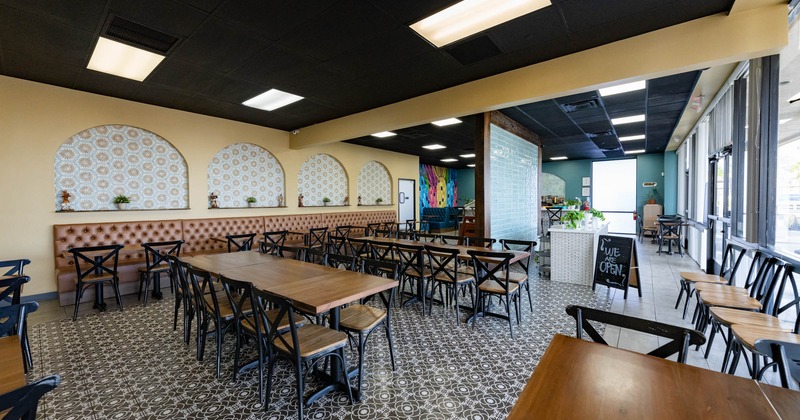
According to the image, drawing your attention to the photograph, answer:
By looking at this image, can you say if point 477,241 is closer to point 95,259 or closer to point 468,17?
point 468,17

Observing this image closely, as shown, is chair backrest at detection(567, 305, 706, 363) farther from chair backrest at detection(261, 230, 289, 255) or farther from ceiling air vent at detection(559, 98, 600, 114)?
ceiling air vent at detection(559, 98, 600, 114)

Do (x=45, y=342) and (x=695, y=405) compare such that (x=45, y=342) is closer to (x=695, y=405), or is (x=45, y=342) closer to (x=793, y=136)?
(x=695, y=405)


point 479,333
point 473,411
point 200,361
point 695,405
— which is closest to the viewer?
point 695,405

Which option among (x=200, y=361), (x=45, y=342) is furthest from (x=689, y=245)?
(x=45, y=342)

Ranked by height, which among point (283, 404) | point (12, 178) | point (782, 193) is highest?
point (12, 178)

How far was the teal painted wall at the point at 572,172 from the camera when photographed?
42.1 ft

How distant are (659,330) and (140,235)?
681 centimetres

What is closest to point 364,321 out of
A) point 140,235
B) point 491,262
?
point 491,262

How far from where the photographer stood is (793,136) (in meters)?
3.18

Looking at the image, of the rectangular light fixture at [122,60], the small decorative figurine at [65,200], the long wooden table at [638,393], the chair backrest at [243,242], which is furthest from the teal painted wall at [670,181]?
the small decorative figurine at [65,200]

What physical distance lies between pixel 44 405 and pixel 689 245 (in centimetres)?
1099

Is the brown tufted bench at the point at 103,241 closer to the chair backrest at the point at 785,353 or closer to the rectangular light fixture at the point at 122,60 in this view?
the rectangular light fixture at the point at 122,60

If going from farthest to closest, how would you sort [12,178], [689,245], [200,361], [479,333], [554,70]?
[689,245] < [12,178] < [554,70] < [479,333] < [200,361]

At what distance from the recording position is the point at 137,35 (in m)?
3.28
